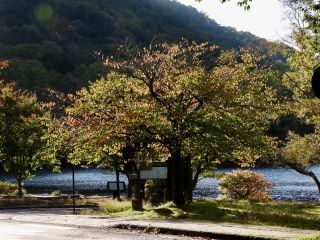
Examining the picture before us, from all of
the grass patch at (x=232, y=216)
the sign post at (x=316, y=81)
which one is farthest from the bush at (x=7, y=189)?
the sign post at (x=316, y=81)

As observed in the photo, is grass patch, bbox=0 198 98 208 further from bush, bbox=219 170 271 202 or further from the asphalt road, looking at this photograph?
the asphalt road

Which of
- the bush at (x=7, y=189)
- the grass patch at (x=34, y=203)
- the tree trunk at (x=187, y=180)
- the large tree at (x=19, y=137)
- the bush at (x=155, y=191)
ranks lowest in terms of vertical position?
the bush at (x=7, y=189)

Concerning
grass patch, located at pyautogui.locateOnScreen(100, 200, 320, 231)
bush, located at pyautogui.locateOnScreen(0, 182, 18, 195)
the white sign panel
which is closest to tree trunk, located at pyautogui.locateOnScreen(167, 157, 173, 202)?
the white sign panel

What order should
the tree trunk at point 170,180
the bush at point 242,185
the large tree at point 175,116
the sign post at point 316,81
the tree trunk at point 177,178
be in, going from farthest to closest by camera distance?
the bush at point 242,185 → the tree trunk at point 170,180 → the tree trunk at point 177,178 → the large tree at point 175,116 → the sign post at point 316,81

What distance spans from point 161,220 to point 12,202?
69.0 ft

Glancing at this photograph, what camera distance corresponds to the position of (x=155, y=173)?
74.3ft

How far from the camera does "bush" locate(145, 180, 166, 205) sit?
1206 inches

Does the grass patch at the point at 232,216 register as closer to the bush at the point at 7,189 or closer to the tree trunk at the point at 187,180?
the tree trunk at the point at 187,180

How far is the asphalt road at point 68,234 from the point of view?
14.2 meters

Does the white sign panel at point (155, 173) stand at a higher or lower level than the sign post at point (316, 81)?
lower

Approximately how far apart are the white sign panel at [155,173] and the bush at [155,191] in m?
7.88

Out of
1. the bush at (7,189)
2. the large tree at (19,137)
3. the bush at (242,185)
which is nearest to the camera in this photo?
the bush at (242,185)

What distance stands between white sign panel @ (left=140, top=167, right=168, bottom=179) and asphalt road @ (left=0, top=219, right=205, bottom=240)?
6087 mm

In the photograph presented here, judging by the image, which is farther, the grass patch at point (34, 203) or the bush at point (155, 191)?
the grass patch at point (34, 203)
